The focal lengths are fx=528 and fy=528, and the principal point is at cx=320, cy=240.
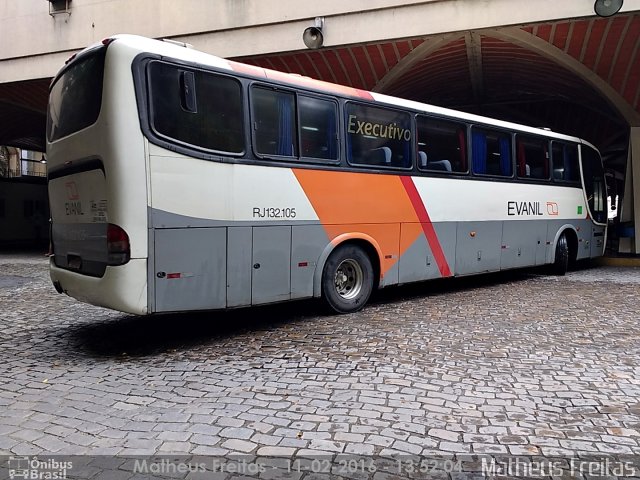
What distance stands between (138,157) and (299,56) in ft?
30.6

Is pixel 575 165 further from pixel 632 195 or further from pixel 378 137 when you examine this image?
pixel 378 137

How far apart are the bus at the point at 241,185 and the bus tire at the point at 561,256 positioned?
10.2 feet

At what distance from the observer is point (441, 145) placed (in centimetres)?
855

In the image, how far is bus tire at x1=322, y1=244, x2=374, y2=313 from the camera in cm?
711

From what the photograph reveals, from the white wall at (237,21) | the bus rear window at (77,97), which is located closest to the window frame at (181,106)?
the bus rear window at (77,97)

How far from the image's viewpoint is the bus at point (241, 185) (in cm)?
518

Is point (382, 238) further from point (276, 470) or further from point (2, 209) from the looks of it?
point (2, 209)

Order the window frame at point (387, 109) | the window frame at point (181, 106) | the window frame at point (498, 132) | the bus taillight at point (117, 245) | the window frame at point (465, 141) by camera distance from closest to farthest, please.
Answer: the bus taillight at point (117, 245), the window frame at point (181, 106), the window frame at point (387, 109), the window frame at point (465, 141), the window frame at point (498, 132)

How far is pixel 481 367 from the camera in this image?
488 centimetres

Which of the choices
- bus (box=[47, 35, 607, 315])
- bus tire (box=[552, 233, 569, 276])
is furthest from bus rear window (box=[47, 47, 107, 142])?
bus tire (box=[552, 233, 569, 276])

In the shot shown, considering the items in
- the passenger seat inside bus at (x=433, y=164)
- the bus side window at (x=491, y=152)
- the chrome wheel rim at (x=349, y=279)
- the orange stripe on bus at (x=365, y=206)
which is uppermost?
the bus side window at (x=491, y=152)

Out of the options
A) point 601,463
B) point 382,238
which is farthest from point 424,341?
point 601,463

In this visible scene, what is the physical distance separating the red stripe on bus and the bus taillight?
170 inches

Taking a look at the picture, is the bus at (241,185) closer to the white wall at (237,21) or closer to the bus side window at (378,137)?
the bus side window at (378,137)
